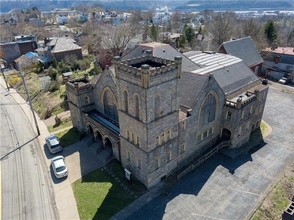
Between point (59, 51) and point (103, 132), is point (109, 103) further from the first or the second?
point (59, 51)

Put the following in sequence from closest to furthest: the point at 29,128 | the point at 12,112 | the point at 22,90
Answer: the point at 29,128
the point at 12,112
the point at 22,90

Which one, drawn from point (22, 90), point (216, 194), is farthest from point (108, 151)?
point (22, 90)

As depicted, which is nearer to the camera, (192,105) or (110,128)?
(192,105)

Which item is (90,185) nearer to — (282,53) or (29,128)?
(29,128)

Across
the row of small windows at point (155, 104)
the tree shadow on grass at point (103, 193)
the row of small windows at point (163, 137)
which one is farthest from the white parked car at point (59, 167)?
the row of small windows at point (163, 137)

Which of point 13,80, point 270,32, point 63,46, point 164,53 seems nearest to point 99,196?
point 164,53

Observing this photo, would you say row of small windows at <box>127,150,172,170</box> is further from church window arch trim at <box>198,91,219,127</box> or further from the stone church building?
church window arch trim at <box>198,91,219,127</box>
